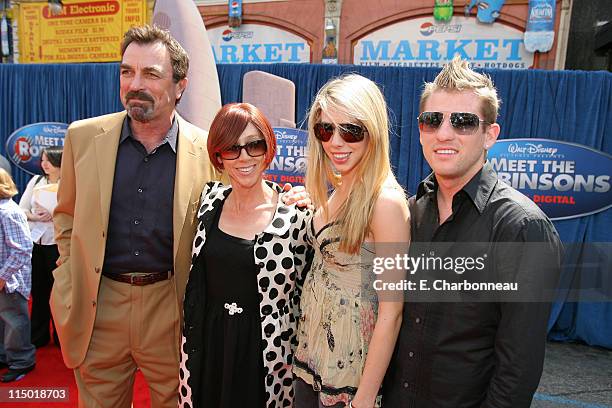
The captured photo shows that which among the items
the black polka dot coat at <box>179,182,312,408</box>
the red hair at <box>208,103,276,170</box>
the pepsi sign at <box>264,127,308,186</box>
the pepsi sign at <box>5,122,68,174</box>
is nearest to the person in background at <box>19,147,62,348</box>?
the pepsi sign at <box>264,127,308,186</box>

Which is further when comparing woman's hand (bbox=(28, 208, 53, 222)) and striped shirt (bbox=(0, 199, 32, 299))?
woman's hand (bbox=(28, 208, 53, 222))

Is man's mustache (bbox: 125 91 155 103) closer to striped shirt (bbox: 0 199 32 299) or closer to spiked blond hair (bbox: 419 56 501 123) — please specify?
spiked blond hair (bbox: 419 56 501 123)

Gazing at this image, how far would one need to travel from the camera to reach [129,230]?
1993 millimetres

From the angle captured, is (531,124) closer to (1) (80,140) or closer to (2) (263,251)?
(2) (263,251)

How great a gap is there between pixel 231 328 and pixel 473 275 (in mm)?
1016

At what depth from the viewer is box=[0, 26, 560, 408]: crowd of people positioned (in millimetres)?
1420

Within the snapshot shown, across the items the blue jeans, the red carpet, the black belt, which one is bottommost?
the red carpet

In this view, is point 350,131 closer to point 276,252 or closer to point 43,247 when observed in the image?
point 276,252

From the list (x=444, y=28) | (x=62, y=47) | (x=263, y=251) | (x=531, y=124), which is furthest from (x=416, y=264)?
(x=62, y=47)

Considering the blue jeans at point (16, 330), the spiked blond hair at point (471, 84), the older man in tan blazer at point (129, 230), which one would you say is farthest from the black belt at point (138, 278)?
the blue jeans at point (16, 330)

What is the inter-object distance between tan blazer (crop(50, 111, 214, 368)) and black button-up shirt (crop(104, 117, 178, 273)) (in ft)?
0.17

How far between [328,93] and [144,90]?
0.91m

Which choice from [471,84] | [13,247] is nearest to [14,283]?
[13,247]

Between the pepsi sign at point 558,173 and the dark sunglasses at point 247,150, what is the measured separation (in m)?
4.16
